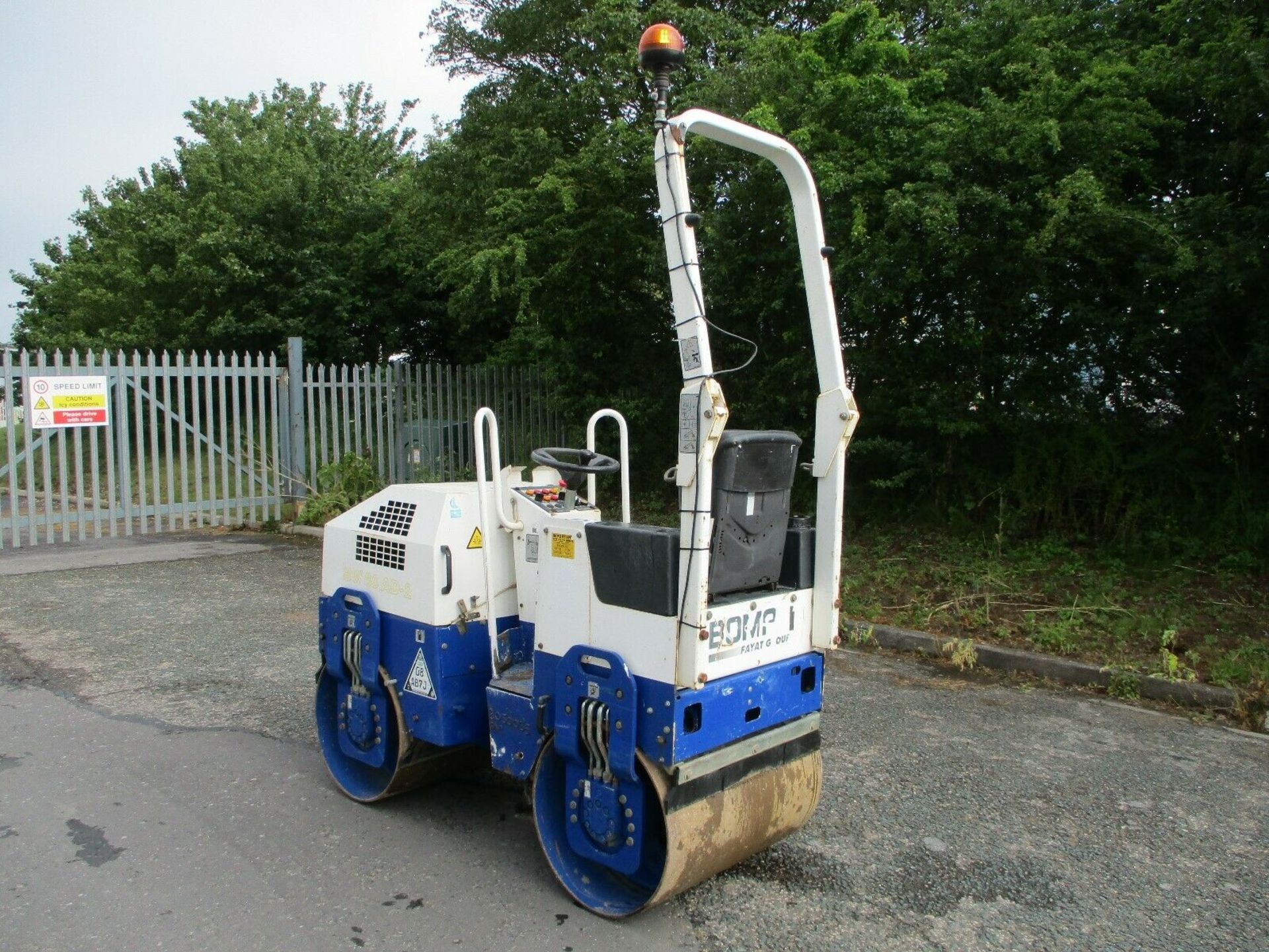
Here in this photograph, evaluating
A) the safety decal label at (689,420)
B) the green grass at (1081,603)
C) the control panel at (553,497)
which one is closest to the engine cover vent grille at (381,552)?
the control panel at (553,497)

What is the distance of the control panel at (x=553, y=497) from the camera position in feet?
13.2

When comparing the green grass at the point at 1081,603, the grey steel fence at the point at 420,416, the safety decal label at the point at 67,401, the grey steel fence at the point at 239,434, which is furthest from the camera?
the grey steel fence at the point at 420,416

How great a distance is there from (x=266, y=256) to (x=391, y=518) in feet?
54.9

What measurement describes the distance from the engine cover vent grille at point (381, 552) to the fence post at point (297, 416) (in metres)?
9.19

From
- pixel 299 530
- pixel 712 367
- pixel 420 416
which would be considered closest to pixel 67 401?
pixel 299 530

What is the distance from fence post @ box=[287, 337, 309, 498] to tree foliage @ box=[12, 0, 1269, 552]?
7.55 feet

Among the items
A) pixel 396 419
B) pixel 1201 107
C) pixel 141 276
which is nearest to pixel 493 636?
pixel 1201 107

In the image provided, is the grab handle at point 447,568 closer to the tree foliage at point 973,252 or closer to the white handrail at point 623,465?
the white handrail at point 623,465

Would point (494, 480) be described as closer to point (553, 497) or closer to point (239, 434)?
point (553, 497)

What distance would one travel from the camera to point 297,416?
42.5 feet

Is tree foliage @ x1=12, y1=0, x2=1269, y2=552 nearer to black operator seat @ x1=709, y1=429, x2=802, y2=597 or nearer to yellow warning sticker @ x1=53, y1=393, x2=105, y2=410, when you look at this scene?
yellow warning sticker @ x1=53, y1=393, x2=105, y2=410

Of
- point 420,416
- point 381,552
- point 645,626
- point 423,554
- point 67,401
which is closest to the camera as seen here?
point 645,626

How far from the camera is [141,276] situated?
2097cm

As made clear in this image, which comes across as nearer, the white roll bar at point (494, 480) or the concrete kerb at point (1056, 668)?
the white roll bar at point (494, 480)
